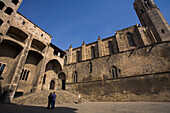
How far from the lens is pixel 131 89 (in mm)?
10891

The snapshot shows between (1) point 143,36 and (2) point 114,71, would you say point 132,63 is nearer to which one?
(2) point 114,71

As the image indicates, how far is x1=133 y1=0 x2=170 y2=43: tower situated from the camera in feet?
52.6

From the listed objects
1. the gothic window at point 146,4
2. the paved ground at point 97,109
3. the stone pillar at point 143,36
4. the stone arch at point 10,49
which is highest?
the gothic window at point 146,4

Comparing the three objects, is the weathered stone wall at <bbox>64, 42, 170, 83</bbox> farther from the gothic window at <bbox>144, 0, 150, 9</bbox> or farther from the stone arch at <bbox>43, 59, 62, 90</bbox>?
the gothic window at <bbox>144, 0, 150, 9</bbox>

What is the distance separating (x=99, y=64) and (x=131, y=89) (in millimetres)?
6191

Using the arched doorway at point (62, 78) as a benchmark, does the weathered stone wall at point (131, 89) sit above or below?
below

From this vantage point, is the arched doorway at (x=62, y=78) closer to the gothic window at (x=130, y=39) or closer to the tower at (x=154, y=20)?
the gothic window at (x=130, y=39)

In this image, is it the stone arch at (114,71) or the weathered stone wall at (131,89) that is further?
the stone arch at (114,71)

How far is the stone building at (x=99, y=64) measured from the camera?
1062 cm

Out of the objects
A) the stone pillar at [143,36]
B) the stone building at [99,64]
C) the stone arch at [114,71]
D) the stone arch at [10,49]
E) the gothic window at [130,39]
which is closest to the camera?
the stone building at [99,64]

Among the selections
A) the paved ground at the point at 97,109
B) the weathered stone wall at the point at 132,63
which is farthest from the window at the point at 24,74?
the paved ground at the point at 97,109

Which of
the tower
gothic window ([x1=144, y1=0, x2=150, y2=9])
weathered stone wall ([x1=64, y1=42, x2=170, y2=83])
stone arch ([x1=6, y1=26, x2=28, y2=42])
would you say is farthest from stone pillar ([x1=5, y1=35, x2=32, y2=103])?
gothic window ([x1=144, y1=0, x2=150, y2=9])

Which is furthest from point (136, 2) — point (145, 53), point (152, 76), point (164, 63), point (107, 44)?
point (152, 76)

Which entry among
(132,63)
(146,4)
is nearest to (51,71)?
(132,63)
